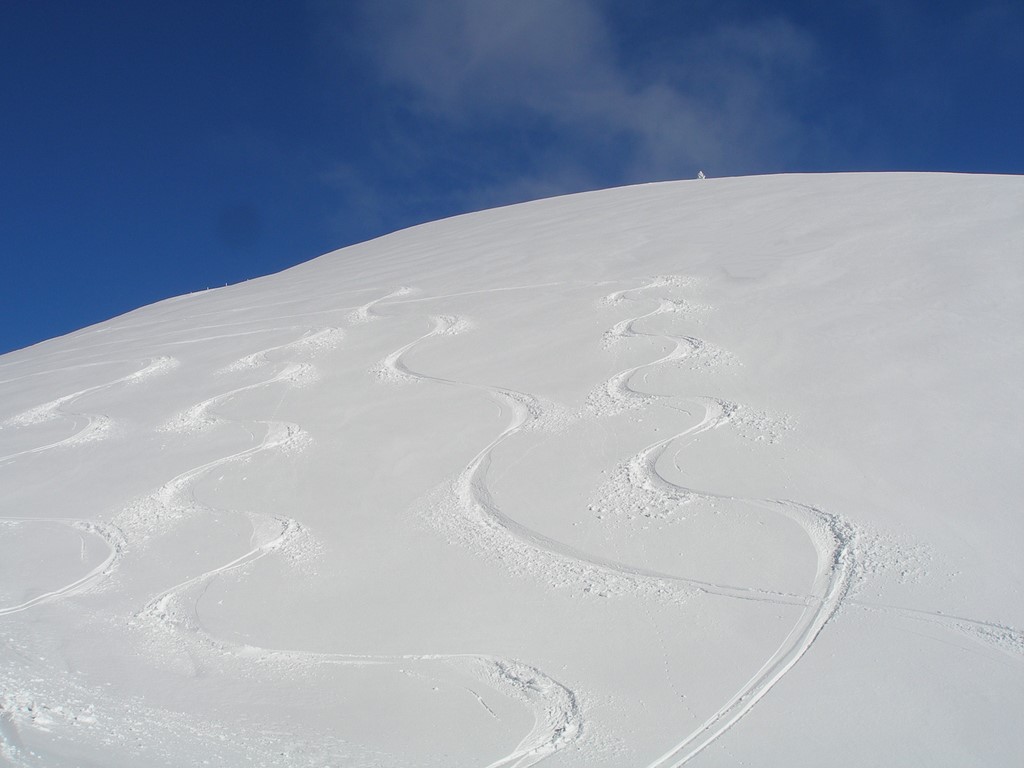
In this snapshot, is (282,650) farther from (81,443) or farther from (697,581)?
(81,443)

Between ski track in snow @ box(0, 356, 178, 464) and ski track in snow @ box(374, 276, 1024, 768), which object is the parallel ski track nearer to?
ski track in snow @ box(374, 276, 1024, 768)

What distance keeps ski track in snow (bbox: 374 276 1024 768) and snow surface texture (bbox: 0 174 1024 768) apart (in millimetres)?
13

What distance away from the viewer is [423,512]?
10.3ft

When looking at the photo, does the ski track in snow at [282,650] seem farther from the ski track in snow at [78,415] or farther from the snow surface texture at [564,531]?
the ski track in snow at [78,415]

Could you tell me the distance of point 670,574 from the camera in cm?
253

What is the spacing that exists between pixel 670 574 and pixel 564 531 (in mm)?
471

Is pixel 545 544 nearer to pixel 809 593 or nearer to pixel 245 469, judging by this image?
pixel 809 593

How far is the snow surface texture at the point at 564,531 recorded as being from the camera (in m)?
2.02

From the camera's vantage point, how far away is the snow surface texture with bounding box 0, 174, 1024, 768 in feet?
6.63

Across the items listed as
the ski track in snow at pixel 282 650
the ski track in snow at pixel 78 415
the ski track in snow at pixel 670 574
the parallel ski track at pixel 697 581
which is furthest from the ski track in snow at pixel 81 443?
the parallel ski track at pixel 697 581

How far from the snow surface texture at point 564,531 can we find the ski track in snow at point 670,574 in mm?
13

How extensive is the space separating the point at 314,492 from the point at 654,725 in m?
2.01

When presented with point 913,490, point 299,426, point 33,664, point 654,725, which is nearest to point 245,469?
point 299,426

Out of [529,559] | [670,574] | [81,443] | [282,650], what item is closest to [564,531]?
[529,559]
